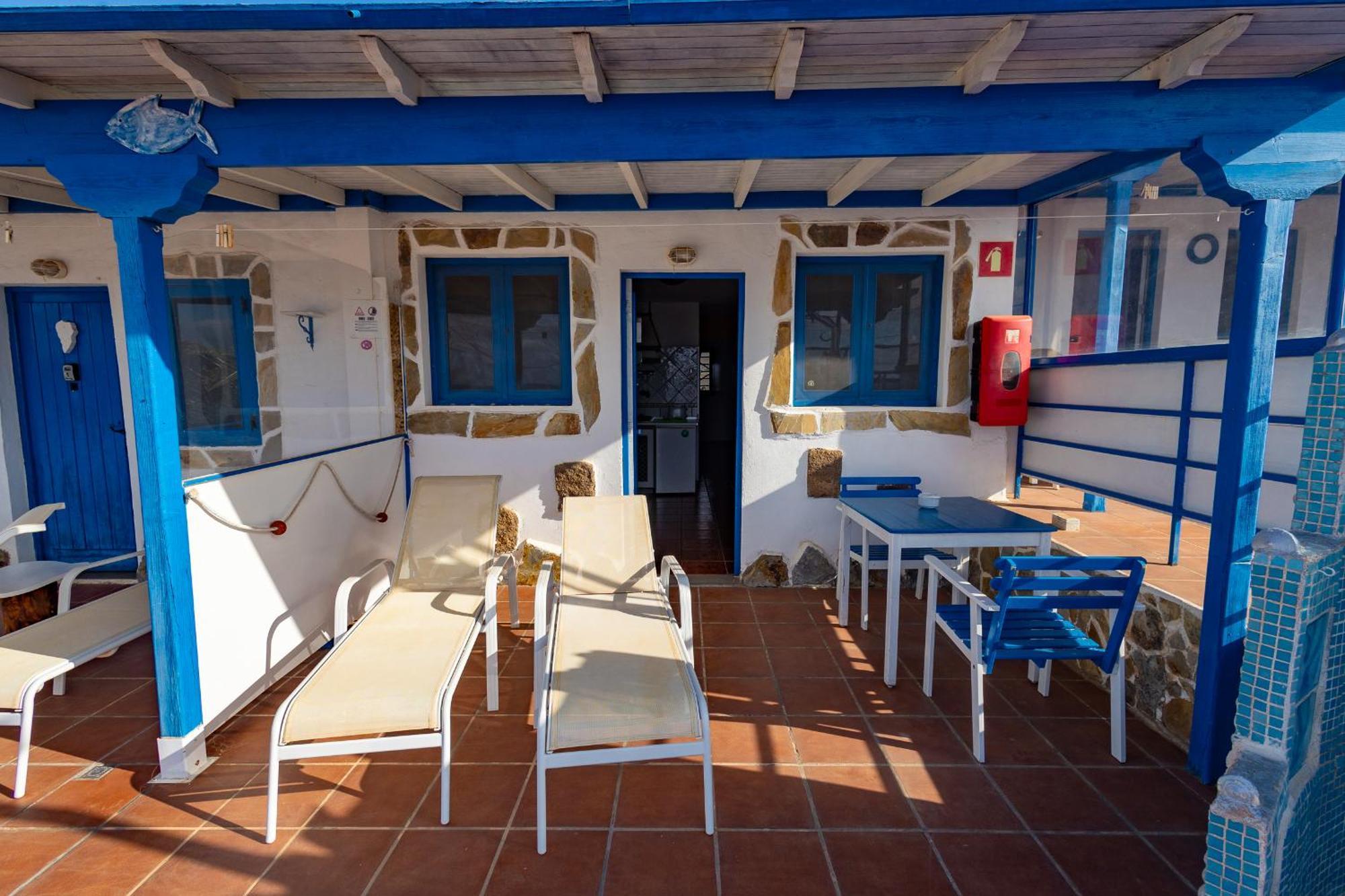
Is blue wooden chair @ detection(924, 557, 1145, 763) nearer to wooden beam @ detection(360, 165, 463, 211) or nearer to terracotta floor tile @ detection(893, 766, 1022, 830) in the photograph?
terracotta floor tile @ detection(893, 766, 1022, 830)

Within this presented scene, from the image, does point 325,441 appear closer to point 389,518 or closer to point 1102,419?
point 389,518

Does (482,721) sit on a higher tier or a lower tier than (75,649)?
lower

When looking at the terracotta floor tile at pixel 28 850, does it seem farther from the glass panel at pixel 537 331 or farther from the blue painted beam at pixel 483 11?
the glass panel at pixel 537 331

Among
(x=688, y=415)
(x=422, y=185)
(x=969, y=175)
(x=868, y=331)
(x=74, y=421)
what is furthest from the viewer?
(x=688, y=415)

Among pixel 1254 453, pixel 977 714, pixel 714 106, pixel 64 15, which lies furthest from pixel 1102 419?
pixel 64 15

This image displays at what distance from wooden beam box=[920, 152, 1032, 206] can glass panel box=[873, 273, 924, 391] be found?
0.59 meters

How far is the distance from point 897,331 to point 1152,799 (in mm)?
3239

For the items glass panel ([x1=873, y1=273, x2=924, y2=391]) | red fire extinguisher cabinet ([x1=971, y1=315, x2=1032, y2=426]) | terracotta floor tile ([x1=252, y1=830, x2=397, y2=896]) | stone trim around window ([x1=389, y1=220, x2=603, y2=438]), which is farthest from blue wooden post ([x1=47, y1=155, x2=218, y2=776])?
red fire extinguisher cabinet ([x1=971, y1=315, x2=1032, y2=426])

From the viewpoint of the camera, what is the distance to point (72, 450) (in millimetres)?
4766

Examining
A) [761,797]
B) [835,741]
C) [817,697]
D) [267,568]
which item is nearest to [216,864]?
[267,568]

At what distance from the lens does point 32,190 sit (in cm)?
396

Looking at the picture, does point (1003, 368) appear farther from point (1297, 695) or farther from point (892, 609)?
point (1297, 695)

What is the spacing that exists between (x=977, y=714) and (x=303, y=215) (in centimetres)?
495

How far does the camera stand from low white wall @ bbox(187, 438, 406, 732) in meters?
2.73
